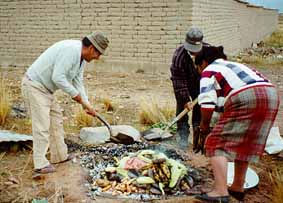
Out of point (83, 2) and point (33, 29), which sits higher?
point (83, 2)

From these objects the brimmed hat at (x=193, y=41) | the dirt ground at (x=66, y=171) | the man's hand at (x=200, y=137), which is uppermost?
the brimmed hat at (x=193, y=41)

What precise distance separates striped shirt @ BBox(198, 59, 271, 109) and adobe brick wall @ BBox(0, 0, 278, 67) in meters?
8.25

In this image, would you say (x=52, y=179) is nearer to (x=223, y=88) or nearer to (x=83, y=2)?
(x=223, y=88)

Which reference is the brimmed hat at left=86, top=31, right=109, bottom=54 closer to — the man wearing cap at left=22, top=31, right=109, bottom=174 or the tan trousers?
the man wearing cap at left=22, top=31, right=109, bottom=174

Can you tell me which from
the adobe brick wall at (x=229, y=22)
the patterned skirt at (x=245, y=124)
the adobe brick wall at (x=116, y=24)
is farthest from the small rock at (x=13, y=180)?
the adobe brick wall at (x=229, y=22)

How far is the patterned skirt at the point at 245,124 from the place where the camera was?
149 inches

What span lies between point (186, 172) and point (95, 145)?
5.32 feet

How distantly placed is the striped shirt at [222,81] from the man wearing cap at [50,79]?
122 centimetres

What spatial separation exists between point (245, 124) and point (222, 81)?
437 millimetres

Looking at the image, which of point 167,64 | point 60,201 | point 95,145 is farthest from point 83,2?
point 60,201

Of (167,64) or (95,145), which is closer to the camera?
(95,145)

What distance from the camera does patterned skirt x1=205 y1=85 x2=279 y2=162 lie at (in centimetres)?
379

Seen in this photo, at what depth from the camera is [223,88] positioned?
387cm

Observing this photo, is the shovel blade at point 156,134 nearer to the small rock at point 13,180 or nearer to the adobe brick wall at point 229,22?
the small rock at point 13,180
